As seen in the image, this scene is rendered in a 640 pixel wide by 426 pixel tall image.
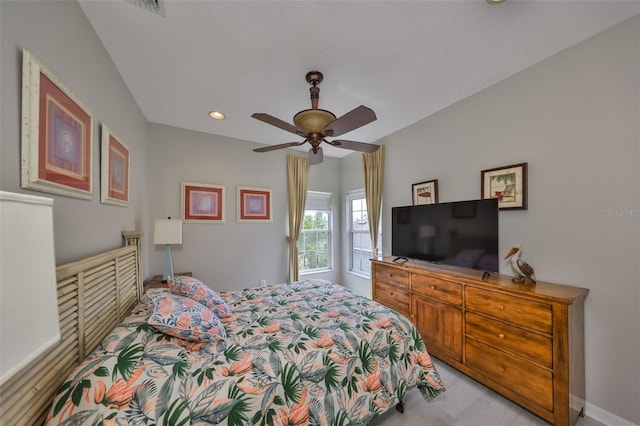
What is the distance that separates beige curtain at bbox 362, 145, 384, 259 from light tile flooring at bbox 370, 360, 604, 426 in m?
1.88

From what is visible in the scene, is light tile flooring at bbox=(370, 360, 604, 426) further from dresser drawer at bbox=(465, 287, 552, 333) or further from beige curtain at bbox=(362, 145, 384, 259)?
beige curtain at bbox=(362, 145, 384, 259)

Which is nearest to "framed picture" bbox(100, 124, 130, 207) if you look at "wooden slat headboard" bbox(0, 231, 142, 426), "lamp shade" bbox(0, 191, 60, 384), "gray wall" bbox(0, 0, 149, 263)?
"gray wall" bbox(0, 0, 149, 263)

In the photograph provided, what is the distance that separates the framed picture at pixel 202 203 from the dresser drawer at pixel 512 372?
11.2 feet

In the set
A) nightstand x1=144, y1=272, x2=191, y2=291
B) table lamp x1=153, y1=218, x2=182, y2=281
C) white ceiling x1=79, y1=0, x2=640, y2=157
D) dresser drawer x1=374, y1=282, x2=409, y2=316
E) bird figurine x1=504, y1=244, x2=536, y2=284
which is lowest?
dresser drawer x1=374, y1=282, x2=409, y2=316

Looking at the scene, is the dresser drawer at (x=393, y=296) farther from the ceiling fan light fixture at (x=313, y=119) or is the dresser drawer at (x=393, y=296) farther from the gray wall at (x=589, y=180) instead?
the ceiling fan light fixture at (x=313, y=119)

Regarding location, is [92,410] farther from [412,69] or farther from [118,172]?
[412,69]

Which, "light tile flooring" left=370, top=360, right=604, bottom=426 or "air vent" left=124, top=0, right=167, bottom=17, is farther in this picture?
"light tile flooring" left=370, top=360, right=604, bottom=426

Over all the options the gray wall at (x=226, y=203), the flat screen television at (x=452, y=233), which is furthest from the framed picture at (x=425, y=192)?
the gray wall at (x=226, y=203)

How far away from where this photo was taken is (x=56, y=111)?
1194 millimetres

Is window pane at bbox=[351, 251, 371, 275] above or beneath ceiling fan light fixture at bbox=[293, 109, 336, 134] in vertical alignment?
beneath

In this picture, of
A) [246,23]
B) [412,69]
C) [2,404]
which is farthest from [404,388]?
[246,23]

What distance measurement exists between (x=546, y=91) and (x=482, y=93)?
0.54 metres

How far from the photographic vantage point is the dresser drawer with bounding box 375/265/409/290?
2816 mm

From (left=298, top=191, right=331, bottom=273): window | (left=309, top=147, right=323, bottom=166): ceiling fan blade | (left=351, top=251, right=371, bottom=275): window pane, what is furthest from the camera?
(left=298, top=191, right=331, bottom=273): window
